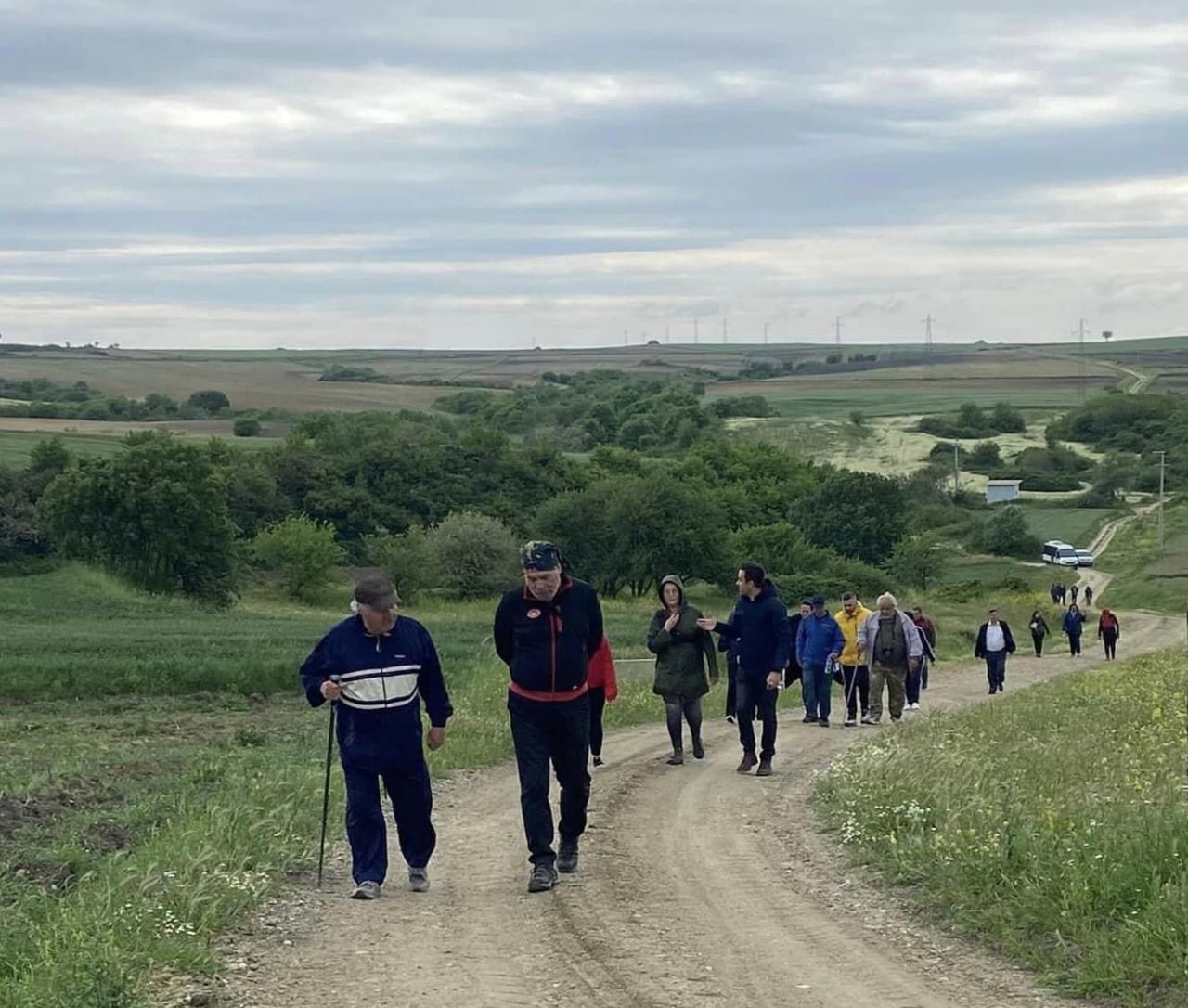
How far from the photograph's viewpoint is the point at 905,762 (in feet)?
38.8

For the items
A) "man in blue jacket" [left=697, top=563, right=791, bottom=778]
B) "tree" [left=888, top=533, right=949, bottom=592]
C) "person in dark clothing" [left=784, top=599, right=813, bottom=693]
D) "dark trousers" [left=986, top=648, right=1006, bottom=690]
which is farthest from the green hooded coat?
"tree" [left=888, top=533, right=949, bottom=592]

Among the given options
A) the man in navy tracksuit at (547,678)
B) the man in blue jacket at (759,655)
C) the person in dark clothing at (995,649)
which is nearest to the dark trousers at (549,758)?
the man in navy tracksuit at (547,678)

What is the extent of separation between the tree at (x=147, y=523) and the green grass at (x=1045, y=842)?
52.2 meters

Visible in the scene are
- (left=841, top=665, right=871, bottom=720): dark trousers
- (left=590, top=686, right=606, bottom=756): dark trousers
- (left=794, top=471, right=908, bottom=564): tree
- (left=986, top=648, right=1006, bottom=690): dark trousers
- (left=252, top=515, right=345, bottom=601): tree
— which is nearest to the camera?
(left=590, top=686, right=606, bottom=756): dark trousers

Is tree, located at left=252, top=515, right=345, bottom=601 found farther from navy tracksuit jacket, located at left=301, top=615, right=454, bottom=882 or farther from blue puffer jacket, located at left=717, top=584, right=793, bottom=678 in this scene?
navy tracksuit jacket, located at left=301, top=615, right=454, bottom=882

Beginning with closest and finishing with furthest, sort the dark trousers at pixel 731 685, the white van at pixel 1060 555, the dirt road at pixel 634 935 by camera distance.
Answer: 1. the dirt road at pixel 634 935
2. the dark trousers at pixel 731 685
3. the white van at pixel 1060 555

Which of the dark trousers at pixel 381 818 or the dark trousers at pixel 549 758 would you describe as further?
the dark trousers at pixel 549 758

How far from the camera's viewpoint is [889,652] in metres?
20.0

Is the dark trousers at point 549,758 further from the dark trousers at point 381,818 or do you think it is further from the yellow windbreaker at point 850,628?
the yellow windbreaker at point 850,628

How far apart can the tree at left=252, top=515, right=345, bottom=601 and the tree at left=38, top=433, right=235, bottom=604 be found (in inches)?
188

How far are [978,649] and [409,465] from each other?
203 ft

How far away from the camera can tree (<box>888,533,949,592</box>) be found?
7831 cm

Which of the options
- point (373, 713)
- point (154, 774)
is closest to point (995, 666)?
point (154, 774)

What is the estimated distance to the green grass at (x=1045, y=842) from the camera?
7.06 metres
